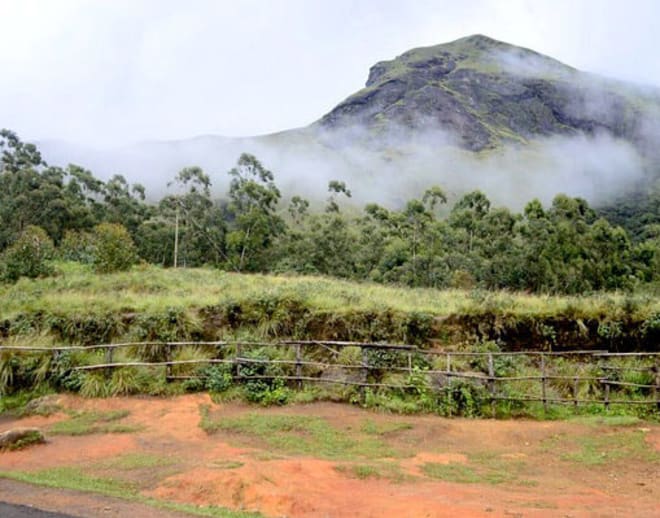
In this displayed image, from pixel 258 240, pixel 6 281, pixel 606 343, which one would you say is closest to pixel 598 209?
pixel 258 240

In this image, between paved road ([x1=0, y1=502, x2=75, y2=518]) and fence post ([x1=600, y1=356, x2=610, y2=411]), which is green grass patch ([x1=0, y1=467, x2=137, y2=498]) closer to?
paved road ([x1=0, y1=502, x2=75, y2=518])

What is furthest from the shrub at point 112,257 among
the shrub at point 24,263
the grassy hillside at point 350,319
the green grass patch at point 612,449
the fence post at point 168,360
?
the green grass patch at point 612,449

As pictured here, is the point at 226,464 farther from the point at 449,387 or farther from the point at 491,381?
the point at 491,381

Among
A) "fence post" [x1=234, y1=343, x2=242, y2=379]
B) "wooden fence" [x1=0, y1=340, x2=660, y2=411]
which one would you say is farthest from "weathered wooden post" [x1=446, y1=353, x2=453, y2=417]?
"fence post" [x1=234, y1=343, x2=242, y2=379]

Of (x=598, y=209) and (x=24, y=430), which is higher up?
(x=598, y=209)

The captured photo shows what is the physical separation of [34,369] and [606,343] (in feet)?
47.5

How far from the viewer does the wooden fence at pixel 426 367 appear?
12.4 m

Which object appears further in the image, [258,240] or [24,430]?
[258,240]

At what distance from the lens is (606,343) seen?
14.4 meters

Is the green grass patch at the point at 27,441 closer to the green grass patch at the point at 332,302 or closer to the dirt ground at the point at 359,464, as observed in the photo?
the dirt ground at the point at 359,464

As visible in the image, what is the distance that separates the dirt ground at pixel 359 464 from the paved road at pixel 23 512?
240mm

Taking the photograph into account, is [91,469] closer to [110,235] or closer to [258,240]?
[110,235]

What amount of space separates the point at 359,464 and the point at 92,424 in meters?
5.82

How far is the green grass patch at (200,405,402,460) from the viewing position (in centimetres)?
936
